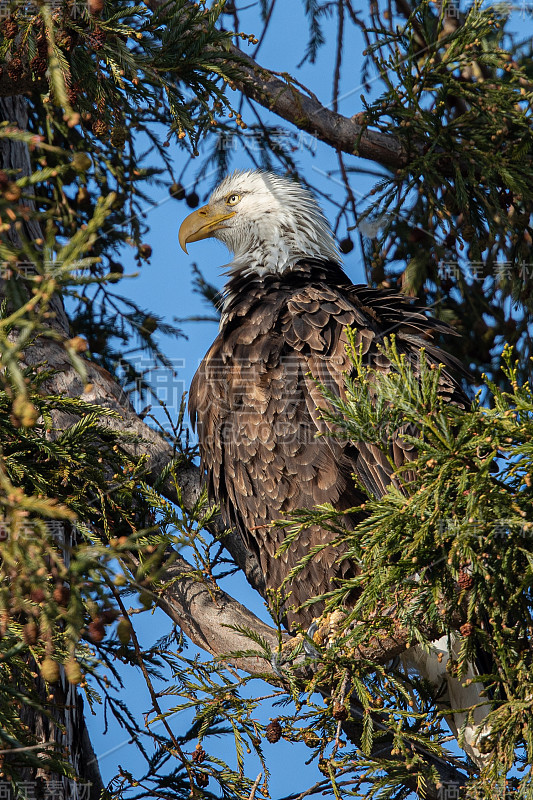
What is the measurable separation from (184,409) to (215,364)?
0.90ft

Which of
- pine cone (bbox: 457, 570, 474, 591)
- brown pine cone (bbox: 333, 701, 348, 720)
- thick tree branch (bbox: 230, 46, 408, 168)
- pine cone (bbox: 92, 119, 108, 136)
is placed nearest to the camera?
pine cone (bbox: 457, 570, 474, 591)

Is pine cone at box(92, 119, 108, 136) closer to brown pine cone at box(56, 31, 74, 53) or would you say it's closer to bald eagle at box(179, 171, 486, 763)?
brown pine cone at box(56, 31, 74, 53)

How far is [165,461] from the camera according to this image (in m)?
3.41

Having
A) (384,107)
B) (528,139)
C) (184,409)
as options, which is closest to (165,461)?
(184,409)

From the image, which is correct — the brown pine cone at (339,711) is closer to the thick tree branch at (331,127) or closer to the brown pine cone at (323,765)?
the brown pine cone at (323,765)

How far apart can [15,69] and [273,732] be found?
2500mm

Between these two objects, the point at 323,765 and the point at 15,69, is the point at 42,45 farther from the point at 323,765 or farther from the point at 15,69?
the point at 323,765

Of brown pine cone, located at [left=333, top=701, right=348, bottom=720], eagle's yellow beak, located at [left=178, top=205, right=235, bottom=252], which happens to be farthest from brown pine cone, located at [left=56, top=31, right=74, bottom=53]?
brown pine cone, located at [left=333, top=701, right=348, bottom=720]

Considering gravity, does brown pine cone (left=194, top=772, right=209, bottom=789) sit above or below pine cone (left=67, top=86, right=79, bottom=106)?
below

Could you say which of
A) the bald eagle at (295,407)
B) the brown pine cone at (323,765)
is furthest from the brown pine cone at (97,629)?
the bald eagle at (295,407)

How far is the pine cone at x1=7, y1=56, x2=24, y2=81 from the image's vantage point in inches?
113

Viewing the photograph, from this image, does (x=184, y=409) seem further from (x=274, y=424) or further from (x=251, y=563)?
(x=251, y=563)

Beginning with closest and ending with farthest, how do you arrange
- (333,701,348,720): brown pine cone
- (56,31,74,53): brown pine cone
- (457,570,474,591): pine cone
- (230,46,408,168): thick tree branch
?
(457,570,474,591): pine cone
(333,701,348,720): brown pine cone
(56,31,74,53): brown pine cone
(230,46,408,168): thick tree branch

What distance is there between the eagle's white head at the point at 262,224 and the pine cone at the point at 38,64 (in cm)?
143
